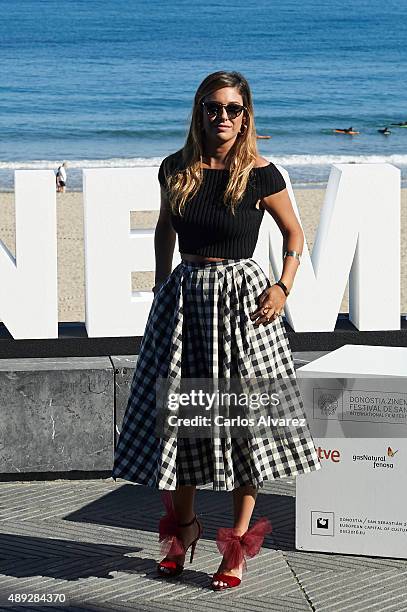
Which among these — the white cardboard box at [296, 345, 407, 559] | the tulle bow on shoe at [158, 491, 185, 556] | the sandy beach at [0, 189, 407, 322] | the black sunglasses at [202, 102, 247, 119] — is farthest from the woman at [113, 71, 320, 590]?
the sandy beach at [0, 189, 407, 322]

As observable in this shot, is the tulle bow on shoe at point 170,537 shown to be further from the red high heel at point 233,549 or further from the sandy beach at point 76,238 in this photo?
the sandy beach at point 76,238

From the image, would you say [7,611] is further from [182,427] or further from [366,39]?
[366,39]

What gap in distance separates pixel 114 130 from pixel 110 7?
5332 centimetres

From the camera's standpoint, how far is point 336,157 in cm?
3356

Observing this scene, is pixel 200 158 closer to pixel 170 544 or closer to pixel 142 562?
pixel 170 544

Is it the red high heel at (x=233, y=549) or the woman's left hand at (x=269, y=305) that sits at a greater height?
the woman's left hand at (x=269, y=305)

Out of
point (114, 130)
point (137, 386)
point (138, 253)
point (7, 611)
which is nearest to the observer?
point (7, 611)

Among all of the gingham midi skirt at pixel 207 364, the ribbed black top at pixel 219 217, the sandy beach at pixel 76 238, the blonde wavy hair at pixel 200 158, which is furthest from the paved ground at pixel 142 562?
the sandy beach at pixel 76 238

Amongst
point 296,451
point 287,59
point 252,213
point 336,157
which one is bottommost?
point 296,451

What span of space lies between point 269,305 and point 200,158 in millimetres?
590

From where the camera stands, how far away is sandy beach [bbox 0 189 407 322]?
12031mm

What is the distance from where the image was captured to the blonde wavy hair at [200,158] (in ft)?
14.5

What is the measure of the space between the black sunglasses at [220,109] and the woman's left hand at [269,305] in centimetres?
64

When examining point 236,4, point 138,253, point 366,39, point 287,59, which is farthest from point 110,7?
point 138,253
